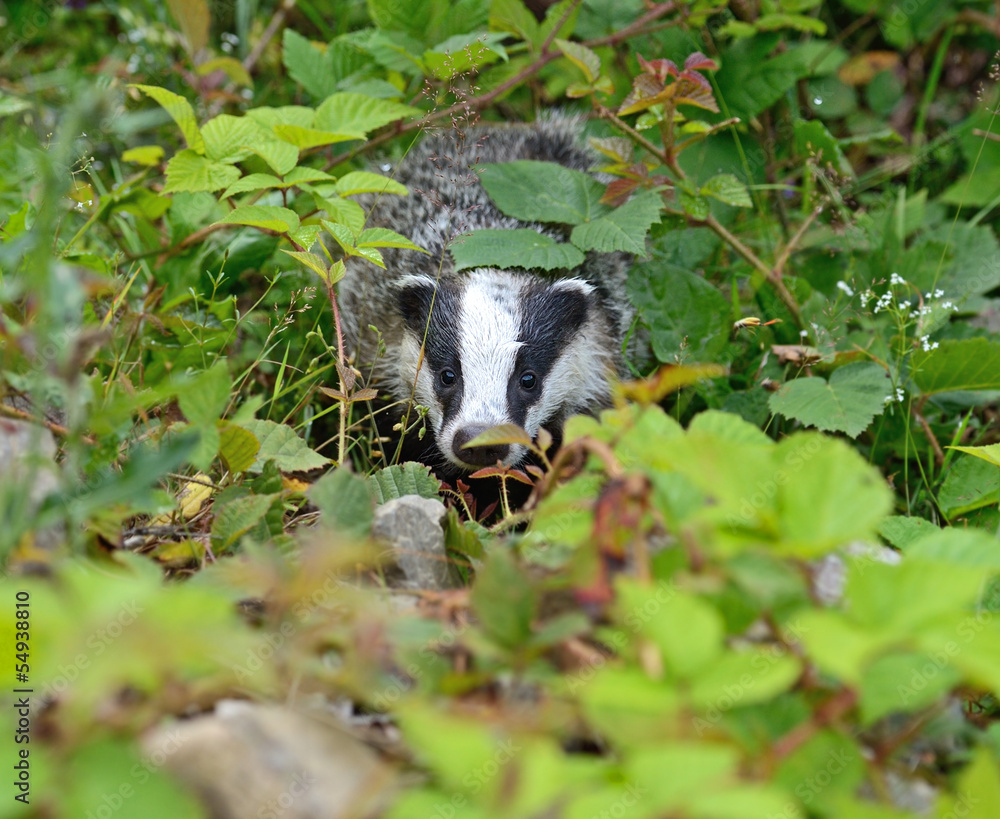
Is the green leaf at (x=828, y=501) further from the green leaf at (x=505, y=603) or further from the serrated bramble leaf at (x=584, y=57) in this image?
the serrated bramble leaf at (x=584, y=57)

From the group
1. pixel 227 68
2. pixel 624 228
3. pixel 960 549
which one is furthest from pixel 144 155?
pixel 960 549

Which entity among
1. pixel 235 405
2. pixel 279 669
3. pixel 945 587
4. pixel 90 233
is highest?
pixel 945 587

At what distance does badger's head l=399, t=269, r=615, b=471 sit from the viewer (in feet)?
12.6

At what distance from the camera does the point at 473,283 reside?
13.3 ft

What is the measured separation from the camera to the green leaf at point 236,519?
236cm

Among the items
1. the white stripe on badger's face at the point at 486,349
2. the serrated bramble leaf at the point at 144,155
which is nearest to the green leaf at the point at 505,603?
the white stripe on badger's face at the point at 486,349

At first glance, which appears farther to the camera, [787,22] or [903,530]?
[787,22]

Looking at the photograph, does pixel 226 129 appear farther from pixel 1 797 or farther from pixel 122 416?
pixel 1 797

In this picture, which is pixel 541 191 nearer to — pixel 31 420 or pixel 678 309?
pixel 678 309

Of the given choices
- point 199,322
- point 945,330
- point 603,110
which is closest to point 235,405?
point 199,322

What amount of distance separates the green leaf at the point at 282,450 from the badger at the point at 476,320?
814 mm

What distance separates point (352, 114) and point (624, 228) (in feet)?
3.97

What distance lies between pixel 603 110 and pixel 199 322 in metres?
1.82

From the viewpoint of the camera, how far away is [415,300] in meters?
4.07
